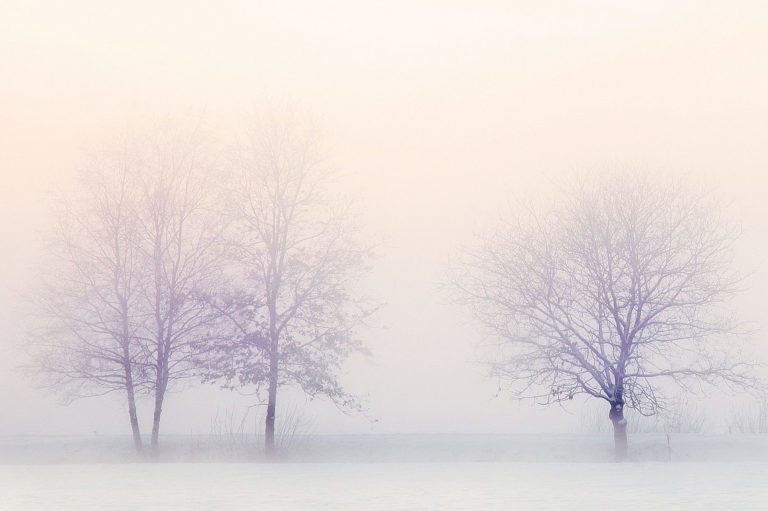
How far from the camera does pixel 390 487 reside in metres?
22.4

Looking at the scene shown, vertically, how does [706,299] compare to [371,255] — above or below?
below

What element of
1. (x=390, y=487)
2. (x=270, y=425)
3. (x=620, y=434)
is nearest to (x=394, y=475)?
(x=390, y=487)

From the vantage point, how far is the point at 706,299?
110ft

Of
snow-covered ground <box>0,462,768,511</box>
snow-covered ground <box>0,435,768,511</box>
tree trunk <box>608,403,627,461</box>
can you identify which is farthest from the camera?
tree trunk <box>608,403,627,461</box>

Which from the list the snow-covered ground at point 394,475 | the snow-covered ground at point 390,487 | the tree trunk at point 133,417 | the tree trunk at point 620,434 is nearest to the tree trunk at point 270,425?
the snow-covered ground at point 394,475

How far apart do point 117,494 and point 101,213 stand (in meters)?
16.1

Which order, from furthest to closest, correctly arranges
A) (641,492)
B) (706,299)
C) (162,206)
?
1. (162,206)
2. (706,299)
3. (641,492)

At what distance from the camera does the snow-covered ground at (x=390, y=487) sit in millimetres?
18328

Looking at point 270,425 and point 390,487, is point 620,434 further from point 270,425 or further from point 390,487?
point 390,487

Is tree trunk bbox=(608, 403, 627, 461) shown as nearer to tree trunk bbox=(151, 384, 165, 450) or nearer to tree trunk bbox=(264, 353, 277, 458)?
tree trunk bbox=(264, 353, 277, 458)

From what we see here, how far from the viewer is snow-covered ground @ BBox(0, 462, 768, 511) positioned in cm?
1833

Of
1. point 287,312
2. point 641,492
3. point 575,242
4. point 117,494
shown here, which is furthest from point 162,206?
point 641,492

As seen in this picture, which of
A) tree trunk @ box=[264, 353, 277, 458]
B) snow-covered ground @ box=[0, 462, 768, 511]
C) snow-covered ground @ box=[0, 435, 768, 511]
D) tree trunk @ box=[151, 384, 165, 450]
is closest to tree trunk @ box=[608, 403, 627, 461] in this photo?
snow-covered ground @ box=[0, 435, 768, 511]

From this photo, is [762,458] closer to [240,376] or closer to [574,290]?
[574,290]
